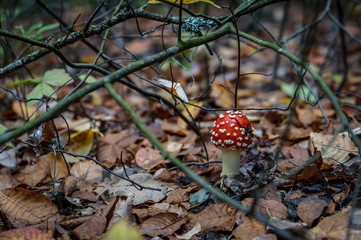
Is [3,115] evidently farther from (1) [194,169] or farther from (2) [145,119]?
(1) [194,169]

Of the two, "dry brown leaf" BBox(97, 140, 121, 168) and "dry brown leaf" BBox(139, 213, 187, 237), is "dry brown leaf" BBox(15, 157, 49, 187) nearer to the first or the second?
"dry brown leaf" BBox(97, 140, 121, 168)

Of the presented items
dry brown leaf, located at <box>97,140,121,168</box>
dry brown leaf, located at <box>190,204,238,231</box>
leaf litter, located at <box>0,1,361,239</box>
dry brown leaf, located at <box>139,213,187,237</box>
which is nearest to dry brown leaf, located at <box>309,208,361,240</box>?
leaf litter, located at <box>0,1,361,239</box>

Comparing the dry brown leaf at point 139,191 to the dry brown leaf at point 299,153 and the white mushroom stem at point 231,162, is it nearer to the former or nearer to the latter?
the white mushroom stem at point 231,162

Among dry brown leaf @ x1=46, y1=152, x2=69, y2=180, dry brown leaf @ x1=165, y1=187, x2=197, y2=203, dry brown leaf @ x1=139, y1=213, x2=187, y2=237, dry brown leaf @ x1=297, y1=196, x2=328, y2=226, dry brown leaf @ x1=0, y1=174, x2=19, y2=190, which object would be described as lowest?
dry brown leaf @ x1=139, y1=213, x2=187, y2=237

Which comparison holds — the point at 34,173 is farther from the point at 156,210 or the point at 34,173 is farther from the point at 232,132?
the point at 232,132

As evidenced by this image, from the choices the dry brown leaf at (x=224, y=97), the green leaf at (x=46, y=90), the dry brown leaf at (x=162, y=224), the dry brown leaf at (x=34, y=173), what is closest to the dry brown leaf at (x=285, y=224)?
the dry brown leaf at (x=162, y=224)

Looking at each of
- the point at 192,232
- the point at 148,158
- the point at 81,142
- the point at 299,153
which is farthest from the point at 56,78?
the point at 299,153
